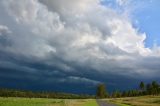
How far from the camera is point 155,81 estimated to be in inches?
7736

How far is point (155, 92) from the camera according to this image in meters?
196

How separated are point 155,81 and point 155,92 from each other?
6.90m
